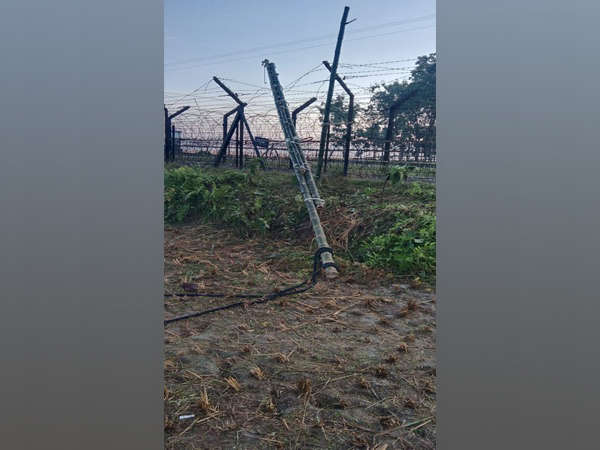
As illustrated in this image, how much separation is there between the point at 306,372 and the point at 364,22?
4904 millimetres

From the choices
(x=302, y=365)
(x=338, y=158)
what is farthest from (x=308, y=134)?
(x=302, y=365)

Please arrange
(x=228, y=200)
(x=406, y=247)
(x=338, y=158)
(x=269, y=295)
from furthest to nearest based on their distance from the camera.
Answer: (x=338, y=158)
(x=228, y=200)
(x=406, y=247)
(x=269, y=295)

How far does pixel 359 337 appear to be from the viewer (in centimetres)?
307

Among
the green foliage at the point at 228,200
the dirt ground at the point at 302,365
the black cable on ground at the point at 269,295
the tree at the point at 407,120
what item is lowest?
the dirt ground at the point at 302,365

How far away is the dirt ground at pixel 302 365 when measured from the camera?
2012 millimetres

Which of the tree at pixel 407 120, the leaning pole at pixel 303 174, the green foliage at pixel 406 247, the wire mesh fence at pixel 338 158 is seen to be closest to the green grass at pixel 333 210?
the green foliage at pixel 406 247
